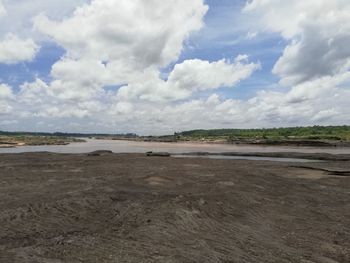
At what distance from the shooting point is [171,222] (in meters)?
14.1

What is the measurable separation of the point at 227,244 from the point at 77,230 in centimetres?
511

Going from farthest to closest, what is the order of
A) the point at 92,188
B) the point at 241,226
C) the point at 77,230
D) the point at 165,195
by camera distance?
the point at 92,188 < the point at 165,195 < the point at 241,226 < the point at 77,230

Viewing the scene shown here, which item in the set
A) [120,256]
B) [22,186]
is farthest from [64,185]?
[120,256]

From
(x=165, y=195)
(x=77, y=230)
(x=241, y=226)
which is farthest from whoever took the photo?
(x=165, y=195)

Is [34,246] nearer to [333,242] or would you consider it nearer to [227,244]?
[227,244]

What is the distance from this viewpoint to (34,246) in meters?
10.9

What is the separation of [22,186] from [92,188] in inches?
178

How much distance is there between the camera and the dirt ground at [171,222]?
417 inches

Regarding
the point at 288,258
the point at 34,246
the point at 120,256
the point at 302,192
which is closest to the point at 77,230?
the point at 34,246

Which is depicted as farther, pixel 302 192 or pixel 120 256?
pixel 302 192

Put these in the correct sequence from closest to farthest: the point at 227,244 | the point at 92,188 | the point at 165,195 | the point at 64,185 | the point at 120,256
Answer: the point at 120,256 < the point at 227,244 < the point at 165,195 < the point at 92,188 < the point at 64,185

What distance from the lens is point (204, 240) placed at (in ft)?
39.6

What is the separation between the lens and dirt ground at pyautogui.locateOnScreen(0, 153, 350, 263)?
34.8ft

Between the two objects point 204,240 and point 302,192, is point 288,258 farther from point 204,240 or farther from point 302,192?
point 302,192
